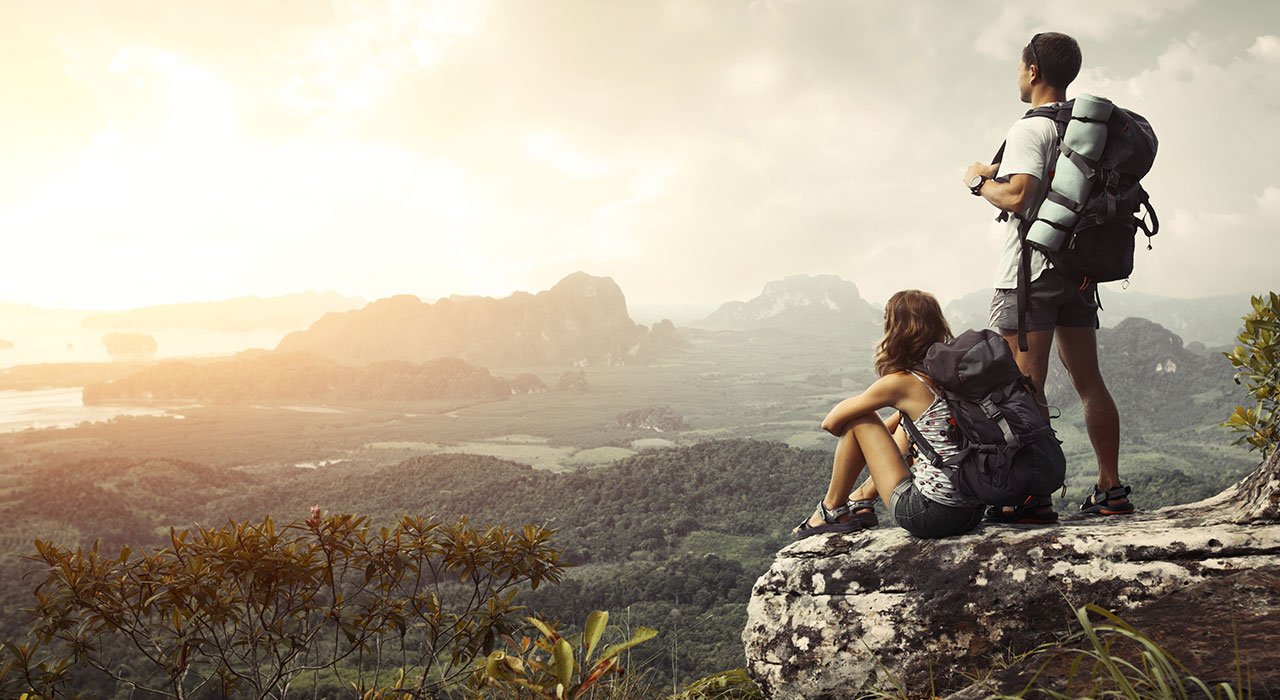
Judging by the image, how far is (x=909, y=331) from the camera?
3404 mm

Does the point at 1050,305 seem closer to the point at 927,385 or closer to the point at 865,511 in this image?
the point at 927,385

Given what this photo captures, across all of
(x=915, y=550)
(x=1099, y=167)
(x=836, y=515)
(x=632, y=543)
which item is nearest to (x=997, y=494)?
(x=915, y=550)

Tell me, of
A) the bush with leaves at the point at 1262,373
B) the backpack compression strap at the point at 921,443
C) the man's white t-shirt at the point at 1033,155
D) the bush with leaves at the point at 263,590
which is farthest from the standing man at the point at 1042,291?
the bush with leaves at the point at 263,590

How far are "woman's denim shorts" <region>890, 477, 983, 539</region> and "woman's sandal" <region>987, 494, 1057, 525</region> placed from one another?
6.4 inches

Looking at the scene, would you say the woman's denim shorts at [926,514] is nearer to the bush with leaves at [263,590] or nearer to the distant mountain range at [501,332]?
the bush with leaves at [263,590]

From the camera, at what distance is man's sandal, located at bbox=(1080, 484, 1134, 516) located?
3.54 meters

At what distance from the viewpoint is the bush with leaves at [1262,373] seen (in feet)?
13.3

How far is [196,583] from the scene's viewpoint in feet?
11.8

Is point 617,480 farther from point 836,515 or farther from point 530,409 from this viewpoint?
point 836,515

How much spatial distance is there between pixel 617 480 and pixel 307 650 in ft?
243

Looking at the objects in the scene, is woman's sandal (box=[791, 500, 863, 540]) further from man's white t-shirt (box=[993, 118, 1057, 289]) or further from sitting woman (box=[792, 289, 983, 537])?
man's white t-shirt (box=[993, 118, 1057, 289])

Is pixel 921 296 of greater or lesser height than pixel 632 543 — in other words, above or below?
above

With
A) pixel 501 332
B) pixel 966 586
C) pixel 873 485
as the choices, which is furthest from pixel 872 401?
pixel 501 332

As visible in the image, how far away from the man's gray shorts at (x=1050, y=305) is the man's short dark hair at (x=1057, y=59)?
3.32ft
